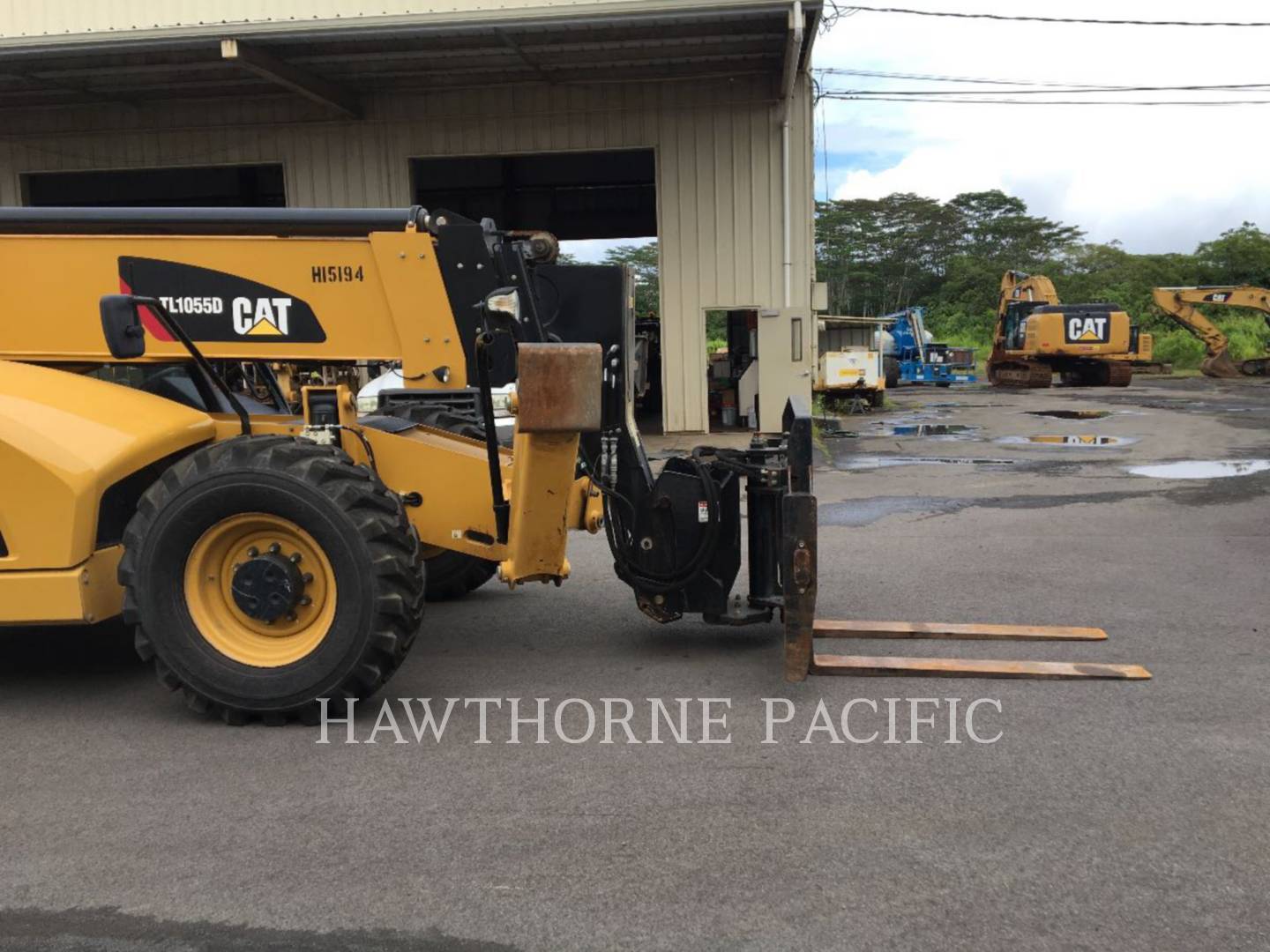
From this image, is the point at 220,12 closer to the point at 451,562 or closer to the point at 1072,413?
the point at 451,562

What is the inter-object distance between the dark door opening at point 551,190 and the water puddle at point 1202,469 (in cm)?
1374

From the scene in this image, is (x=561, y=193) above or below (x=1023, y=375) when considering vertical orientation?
above

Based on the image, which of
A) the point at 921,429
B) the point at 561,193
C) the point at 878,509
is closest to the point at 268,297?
the point at 878,509

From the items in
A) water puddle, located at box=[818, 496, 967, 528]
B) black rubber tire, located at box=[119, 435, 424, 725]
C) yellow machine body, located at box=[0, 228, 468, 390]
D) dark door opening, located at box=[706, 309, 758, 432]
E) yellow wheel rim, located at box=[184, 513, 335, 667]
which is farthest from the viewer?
dark door opening, located at box=[706, 309, 758, 432]

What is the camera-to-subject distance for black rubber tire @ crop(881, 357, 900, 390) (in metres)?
36.1

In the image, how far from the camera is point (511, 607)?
7.03m

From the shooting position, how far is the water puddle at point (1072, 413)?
21837 millimetres

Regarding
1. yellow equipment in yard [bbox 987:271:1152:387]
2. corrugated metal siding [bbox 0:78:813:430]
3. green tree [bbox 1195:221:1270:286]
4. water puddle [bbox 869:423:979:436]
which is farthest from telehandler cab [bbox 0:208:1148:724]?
green tree [bbox 1195:221:1270:286]

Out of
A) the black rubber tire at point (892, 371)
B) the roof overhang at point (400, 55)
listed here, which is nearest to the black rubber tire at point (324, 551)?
the roof overhang at point (400, 55)

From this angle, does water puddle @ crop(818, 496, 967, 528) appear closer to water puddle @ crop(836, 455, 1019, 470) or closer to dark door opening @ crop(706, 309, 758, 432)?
water puddle @ crop(836, 455, 1019, 470)

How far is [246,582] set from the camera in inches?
190

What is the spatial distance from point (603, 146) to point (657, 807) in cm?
1574

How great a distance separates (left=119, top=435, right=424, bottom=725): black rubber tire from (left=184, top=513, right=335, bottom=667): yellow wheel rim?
0.17 feet

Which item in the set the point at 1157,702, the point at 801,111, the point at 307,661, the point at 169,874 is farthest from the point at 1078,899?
the point at 801,111
